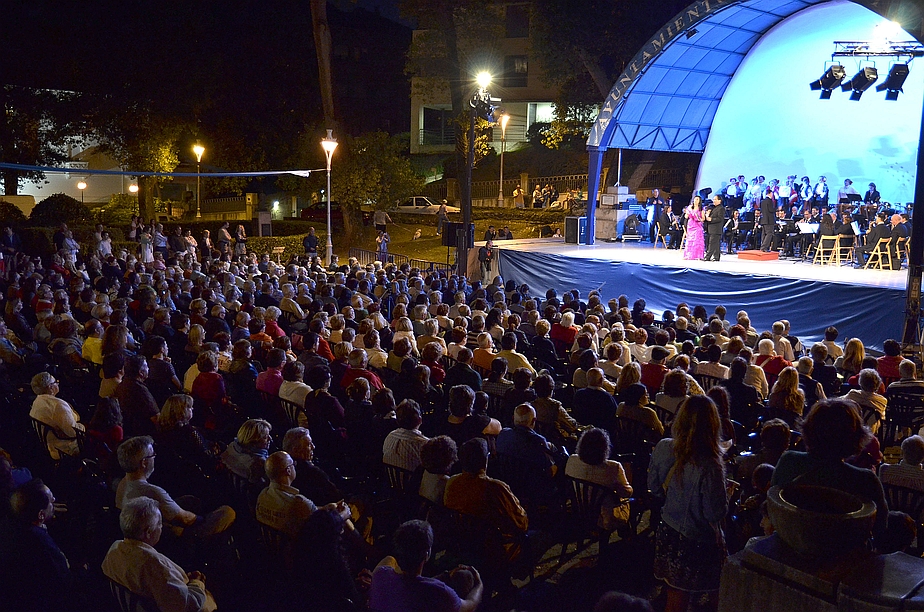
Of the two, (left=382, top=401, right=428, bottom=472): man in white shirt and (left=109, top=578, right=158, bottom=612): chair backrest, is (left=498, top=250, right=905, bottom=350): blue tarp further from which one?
(left=109, top=578, right=158, bottom=612): chair backrest

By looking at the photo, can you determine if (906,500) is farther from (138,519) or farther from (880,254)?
(880,254)

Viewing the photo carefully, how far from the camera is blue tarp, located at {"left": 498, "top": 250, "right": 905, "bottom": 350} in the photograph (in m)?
11.8

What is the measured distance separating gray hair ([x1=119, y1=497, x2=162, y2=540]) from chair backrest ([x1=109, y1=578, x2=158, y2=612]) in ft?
0.72

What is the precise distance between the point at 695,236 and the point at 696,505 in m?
12.7

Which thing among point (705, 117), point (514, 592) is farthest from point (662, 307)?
point (514, 592)

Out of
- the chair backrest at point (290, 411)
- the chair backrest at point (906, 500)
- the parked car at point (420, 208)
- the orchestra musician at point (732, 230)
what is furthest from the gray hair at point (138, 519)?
the parked car at point (420, 208)

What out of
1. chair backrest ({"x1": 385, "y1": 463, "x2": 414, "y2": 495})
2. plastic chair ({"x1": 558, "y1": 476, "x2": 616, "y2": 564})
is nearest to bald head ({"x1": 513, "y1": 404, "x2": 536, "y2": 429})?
plastic chair ({"x1": 558, "y1": 476, "x2": 616, "y2": 564})

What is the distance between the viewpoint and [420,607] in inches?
128

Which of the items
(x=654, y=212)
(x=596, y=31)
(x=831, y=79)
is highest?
(x=596, y=31)

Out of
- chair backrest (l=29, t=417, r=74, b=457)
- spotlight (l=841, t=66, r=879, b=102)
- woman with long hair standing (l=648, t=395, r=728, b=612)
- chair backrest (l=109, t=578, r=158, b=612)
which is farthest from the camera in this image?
spotlight (l=841, t=66, r=879, b=102)

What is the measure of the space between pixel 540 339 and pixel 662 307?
21.9 ft

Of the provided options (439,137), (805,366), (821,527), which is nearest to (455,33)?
(439,137)

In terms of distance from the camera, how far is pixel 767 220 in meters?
16.1

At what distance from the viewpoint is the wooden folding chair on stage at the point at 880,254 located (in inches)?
554
